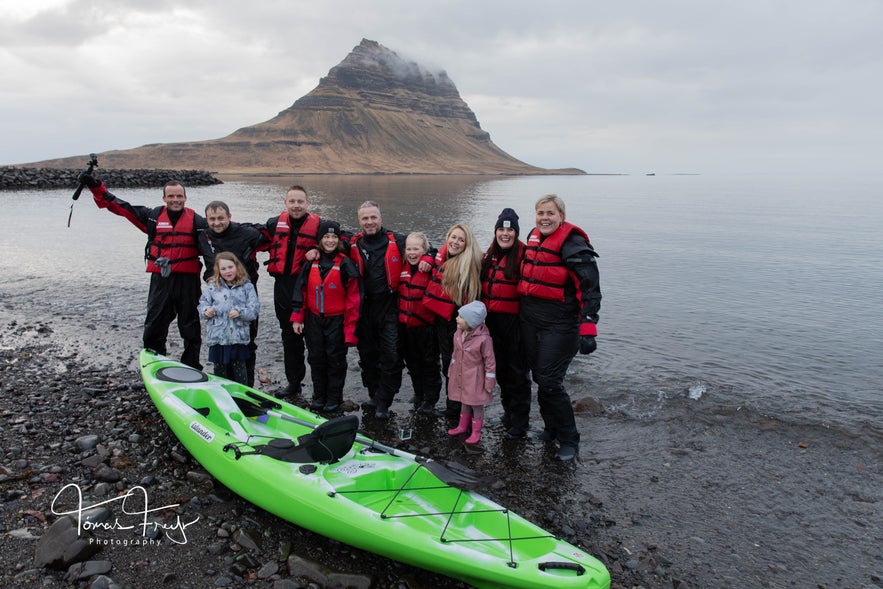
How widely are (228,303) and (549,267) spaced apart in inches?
145

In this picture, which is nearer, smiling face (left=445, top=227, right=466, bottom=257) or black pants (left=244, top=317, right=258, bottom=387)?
smiling face (left=445, top=227, right=466, bottom=257)

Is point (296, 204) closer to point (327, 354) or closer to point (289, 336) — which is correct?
point (289, 336)

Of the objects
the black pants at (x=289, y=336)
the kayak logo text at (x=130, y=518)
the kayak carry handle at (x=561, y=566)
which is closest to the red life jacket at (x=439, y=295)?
the black pants at (x=289, y=336)

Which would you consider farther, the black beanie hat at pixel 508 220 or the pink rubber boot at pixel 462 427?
the pink rubber boot at pixel 462 427

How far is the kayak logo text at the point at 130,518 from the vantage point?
4.36 meters

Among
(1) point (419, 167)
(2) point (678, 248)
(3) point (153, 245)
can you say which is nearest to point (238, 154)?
(1) point (419, 167)

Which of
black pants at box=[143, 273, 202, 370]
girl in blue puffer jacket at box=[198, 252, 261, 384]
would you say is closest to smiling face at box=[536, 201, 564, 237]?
girl in blue puffer jacket at box=[198, 252, 261, 384]

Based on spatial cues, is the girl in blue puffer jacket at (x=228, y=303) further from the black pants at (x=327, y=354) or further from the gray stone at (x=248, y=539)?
the gray stone at (x=248, y=539)

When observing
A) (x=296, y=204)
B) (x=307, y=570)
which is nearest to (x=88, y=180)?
(x=296, y=204)

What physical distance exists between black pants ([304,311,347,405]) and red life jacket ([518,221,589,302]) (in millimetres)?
2428

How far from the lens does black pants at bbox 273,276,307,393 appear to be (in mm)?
6891

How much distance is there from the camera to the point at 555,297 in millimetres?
5414

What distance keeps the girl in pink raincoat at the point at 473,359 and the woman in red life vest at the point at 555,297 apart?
44 centimetres

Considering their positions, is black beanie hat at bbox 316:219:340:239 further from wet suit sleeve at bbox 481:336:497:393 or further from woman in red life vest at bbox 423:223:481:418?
wet suit sleeve at bbox 481:336:497:393
